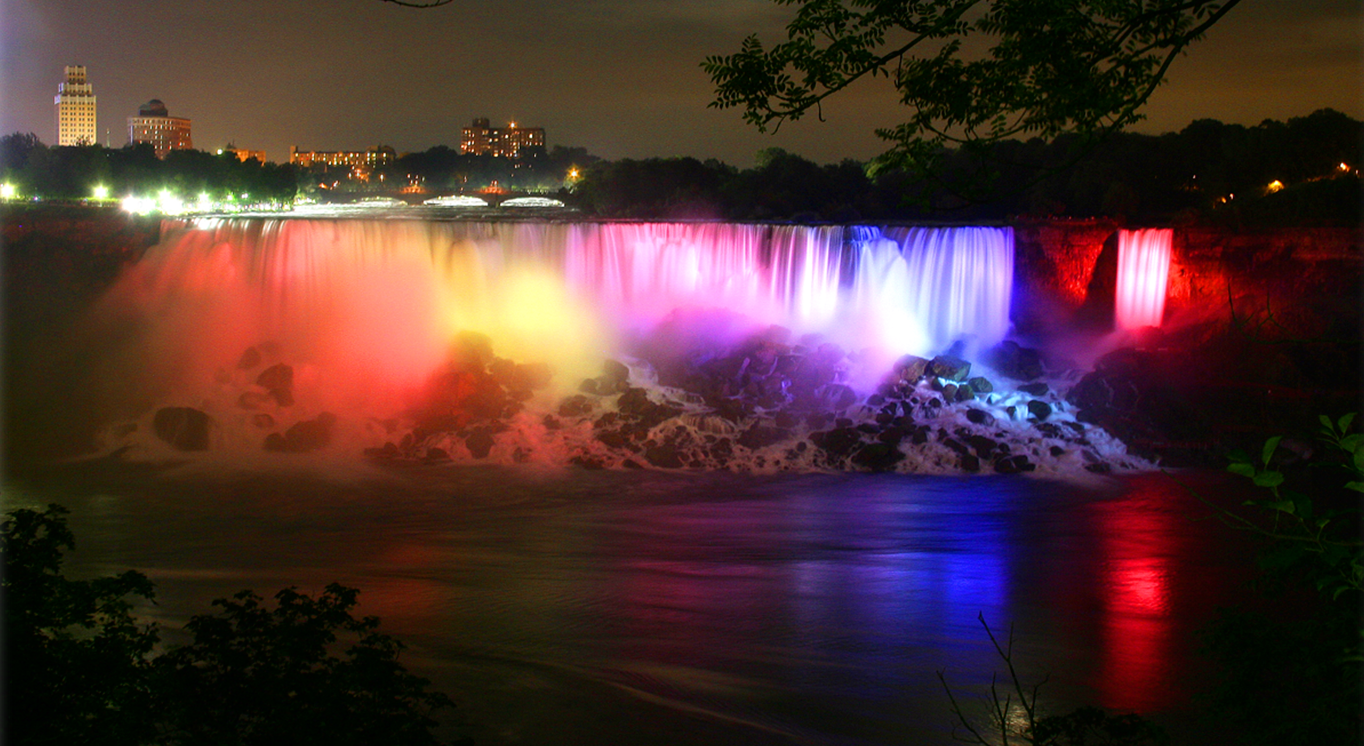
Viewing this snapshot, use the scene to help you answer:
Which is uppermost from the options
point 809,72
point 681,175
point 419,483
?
point 681,175

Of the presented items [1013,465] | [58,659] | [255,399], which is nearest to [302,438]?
[255,399]

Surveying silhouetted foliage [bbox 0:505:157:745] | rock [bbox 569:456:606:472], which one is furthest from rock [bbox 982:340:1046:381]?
silhouetted foliage [bbox 0:505:157:745]

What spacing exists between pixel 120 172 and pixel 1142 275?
150 ft

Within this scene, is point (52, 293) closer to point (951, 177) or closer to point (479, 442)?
point (479, 442)

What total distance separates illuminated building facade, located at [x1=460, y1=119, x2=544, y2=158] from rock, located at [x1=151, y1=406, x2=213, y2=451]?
89.3 m

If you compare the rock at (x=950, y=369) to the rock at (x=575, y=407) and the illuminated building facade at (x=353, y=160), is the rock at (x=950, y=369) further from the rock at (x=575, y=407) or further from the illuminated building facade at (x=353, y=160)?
the illuminated building facade at (x=353, y=160)

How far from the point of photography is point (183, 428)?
21453 mm

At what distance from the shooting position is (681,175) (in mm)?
54812

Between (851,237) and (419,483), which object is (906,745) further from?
(851,237)

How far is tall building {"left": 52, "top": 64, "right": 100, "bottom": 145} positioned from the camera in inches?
2975

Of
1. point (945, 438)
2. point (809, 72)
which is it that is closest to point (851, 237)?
point (945, 438)

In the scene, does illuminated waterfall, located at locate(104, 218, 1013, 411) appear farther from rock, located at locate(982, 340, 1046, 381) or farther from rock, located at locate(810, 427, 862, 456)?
rock, located at locate(810, 427, 862, 456)

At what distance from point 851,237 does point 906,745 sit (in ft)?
63.7

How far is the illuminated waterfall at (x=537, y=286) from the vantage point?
87.5ft
